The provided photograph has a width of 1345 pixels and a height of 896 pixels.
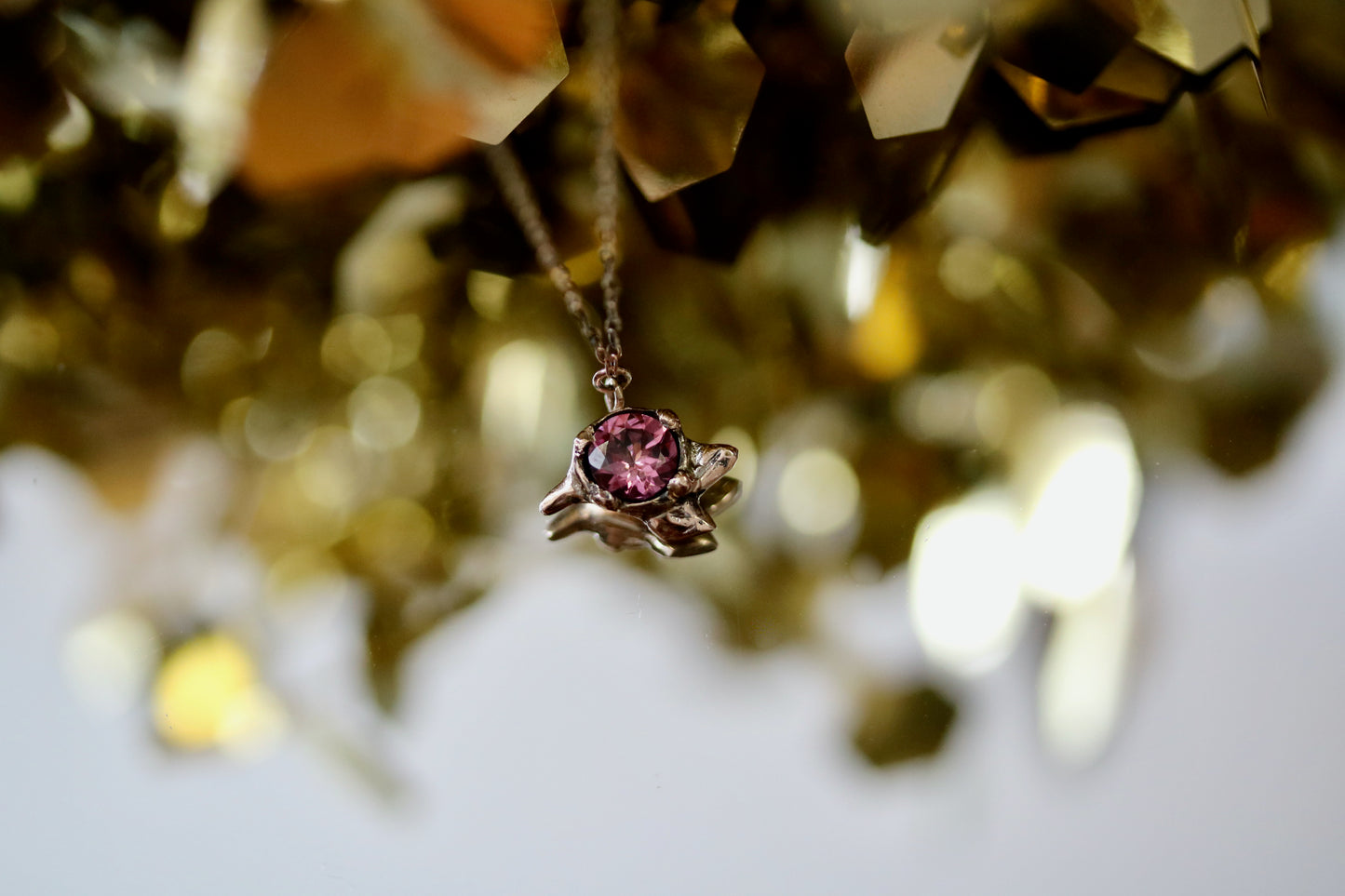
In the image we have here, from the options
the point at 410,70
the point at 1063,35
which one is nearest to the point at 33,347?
the point at 410,70

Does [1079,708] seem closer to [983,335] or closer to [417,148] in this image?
[983,335]

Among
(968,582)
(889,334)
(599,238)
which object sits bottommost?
(968,582)

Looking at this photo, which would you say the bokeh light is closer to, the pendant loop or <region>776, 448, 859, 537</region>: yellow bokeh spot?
<region>776, 448, 859, 537</region>: yellow bokeh spot

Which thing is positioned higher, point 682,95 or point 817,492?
point 682,95

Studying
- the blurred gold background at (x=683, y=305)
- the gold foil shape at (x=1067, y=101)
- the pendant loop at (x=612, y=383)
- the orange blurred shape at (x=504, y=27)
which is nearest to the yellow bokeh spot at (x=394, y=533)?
the blurred gold background at (x=683, y=305)

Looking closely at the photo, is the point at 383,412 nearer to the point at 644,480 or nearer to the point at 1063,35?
the point at 644,480

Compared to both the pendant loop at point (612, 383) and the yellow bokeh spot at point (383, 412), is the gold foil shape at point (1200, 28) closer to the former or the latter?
the pendant loop at point (612, 383)

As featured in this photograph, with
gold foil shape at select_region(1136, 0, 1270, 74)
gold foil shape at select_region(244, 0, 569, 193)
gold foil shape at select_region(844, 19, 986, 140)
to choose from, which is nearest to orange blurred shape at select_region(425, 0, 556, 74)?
gold foil shape at select_region(244, 0, 569, 193)
